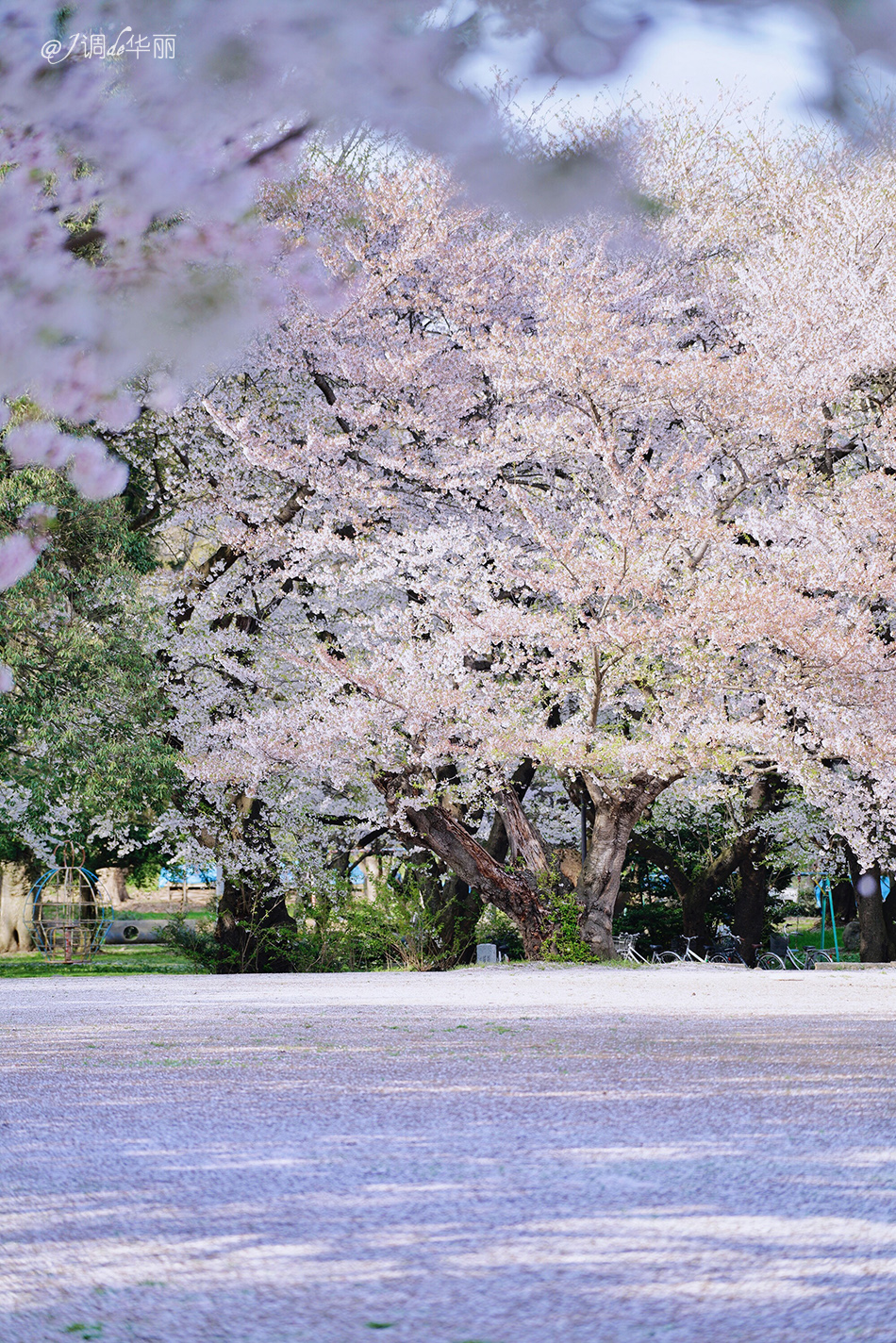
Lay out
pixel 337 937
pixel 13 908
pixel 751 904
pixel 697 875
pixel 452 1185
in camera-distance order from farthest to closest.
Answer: pixel 13 908, pixel 697 875, pixel 751 904, pixel 337 937, pixel 452 1185

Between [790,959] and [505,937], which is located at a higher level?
[505,937]

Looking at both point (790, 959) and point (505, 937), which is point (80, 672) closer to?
point (505, 937)

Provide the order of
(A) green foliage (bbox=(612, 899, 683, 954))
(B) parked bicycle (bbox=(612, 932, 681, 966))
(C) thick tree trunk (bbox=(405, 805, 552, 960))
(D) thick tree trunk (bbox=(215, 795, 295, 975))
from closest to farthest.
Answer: (C) thick tree trunk (bbox=(405, 805, 552, 960)), (D) thick tree trunk (bbox=(215, 795, 295, 975)), (B) parked bicycle (bbox=(612, 932, 681, 966)), (A) green foliage (bbox=(612, 899, 683, 954))

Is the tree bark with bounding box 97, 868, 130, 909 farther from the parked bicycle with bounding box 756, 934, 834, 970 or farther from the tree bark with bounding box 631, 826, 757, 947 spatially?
the parked bicycle with bounding box 756, 934, 834, 970

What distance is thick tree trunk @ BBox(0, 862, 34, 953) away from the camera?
29.4 metres

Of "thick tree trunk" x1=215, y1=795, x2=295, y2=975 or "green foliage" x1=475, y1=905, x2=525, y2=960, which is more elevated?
"thick tree trunk" x1=215, y1=795, x2=295, y2=975

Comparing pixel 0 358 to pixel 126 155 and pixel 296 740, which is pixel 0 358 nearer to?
pixel 126 155

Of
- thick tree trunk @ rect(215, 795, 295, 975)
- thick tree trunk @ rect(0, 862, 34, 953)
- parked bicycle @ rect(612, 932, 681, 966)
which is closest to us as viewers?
thick tree trunk @ rect(215, 795, 295, 975)

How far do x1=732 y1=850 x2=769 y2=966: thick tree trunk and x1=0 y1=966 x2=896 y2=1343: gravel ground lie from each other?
1449 cm

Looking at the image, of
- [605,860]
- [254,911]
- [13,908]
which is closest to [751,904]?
[605,860]

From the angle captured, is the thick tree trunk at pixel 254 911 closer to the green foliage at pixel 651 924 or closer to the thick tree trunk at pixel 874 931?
the green foliage at pixel 651 924

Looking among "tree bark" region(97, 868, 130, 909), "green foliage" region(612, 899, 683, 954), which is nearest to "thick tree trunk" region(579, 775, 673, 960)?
"green foliage" region(612, 899, 683, 954)

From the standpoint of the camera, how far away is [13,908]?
96.9 feet

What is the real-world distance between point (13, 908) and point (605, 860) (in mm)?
17885
